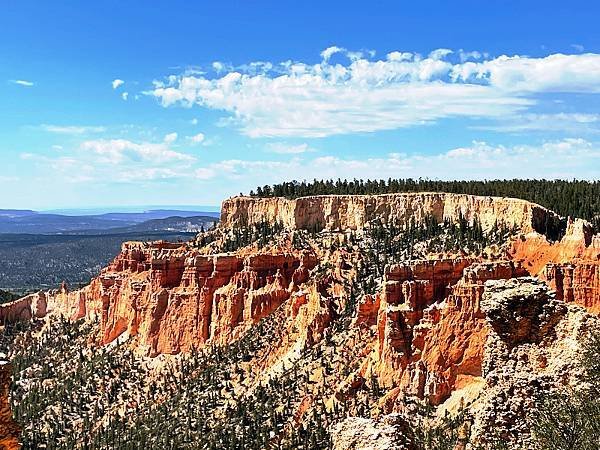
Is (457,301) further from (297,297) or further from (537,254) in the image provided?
(297,297)

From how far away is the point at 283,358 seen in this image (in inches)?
2776

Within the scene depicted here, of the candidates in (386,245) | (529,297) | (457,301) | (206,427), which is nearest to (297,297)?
(386,245)

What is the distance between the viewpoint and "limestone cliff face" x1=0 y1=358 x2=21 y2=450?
1644cm

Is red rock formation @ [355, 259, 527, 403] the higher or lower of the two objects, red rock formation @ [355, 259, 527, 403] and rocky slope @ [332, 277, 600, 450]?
the lower

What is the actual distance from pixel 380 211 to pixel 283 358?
2733 cm

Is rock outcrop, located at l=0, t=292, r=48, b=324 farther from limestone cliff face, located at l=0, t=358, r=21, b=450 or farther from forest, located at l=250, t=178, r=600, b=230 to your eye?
limestone cliff face, located at l=0, t=358, r=21, b=450

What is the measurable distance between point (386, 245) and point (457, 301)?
2496 centimetres

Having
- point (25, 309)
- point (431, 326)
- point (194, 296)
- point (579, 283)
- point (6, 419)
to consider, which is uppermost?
point (6, 419)

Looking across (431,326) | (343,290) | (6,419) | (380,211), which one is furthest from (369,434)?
(380,211)

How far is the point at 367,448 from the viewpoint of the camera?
19.0 m

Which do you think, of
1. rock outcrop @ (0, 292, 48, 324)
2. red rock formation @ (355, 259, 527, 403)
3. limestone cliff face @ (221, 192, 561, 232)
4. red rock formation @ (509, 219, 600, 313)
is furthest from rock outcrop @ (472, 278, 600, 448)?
rock outcrop @ (0, 292, 48, 324)

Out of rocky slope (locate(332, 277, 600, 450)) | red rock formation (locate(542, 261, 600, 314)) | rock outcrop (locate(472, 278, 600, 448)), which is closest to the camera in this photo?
rocky slope (locate(332, 277, 600, 450))

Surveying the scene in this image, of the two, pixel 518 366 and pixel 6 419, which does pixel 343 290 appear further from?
pixel 6 419

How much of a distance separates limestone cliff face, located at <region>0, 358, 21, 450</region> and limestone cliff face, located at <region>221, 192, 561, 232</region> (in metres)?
59.4
